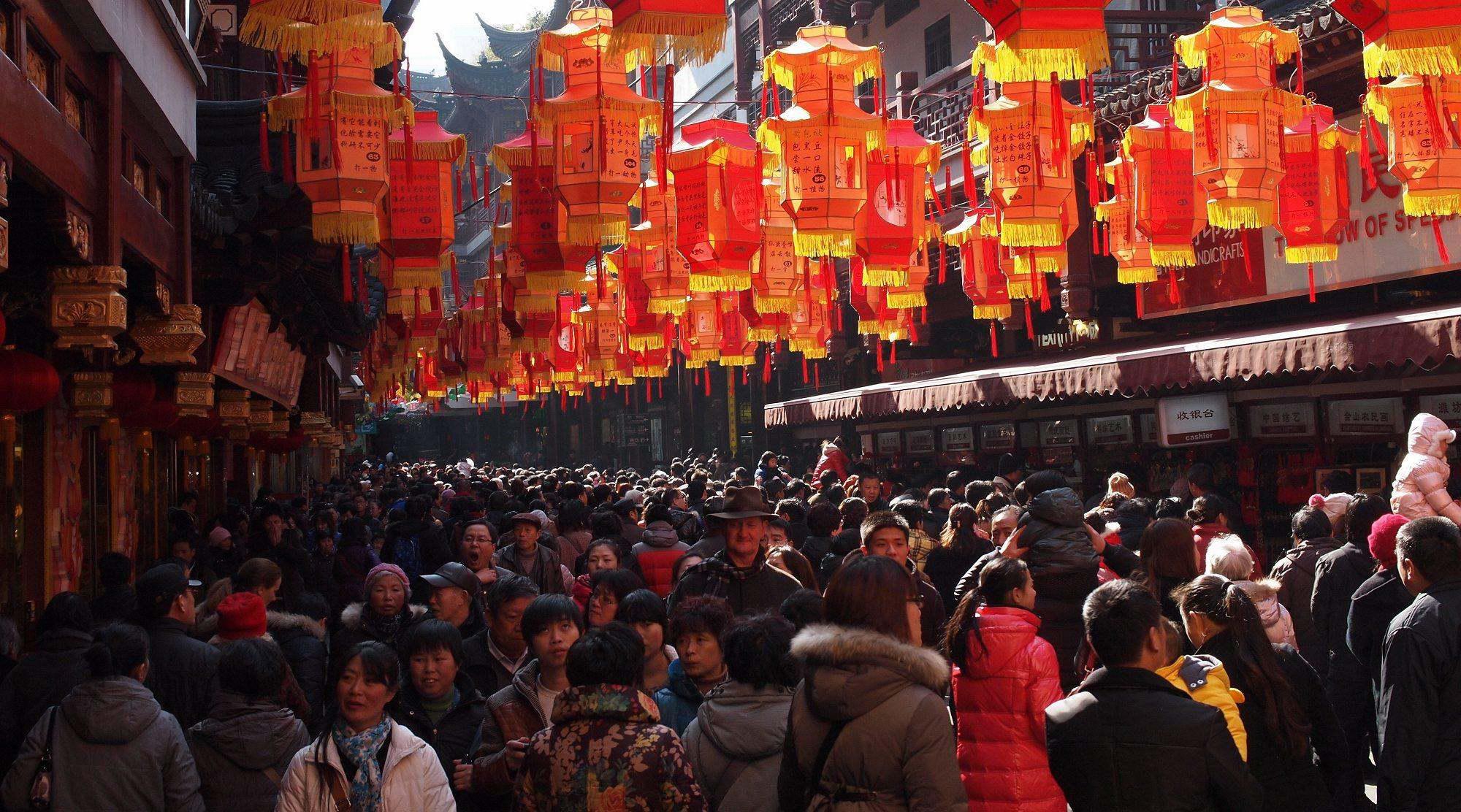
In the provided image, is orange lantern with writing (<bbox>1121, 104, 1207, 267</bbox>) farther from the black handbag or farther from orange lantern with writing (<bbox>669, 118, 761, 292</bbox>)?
the black handbag

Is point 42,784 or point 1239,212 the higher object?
point 1239,212

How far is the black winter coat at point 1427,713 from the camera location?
14.5ft

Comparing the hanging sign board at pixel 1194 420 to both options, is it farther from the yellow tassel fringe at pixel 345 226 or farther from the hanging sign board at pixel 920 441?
the yellow tassel fringe at pixel 345 226

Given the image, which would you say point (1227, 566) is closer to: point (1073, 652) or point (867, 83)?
point (1073, 652)

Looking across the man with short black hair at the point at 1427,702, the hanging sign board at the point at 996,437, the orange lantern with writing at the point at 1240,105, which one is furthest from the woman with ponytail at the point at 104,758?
the hanging sign board at the point at 996,437

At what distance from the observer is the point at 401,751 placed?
371cm

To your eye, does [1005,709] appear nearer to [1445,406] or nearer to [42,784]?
[42,784]

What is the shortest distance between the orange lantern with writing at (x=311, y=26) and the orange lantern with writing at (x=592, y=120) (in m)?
1.72

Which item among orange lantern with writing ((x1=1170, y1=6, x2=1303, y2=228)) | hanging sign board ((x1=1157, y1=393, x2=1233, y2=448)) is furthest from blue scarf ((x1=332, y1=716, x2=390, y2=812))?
hanging sign board ((x1=1157, y1=393, x2=1233, y2=448))

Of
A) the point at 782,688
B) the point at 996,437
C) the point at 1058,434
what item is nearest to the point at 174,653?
the point at 782,688

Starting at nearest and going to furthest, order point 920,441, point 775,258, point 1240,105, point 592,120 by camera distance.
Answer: point 1240,105
point 592,120
point 775,258
point 920,441

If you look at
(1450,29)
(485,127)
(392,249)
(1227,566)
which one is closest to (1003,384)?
(392,249)

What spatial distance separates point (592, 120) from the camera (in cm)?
862

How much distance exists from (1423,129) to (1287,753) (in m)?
5.54
